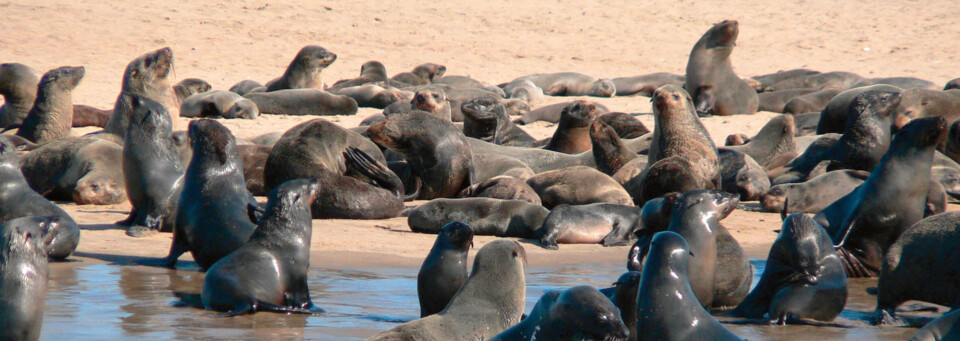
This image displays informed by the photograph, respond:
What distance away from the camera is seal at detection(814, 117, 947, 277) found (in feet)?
20.3

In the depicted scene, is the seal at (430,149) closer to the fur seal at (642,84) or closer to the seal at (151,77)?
the seal at (151,77)

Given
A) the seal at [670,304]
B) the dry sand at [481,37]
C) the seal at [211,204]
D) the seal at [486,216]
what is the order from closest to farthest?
1. the seal at [670,304]
2. the seal at [211,204]
3. the seal at [486,216]
4. the dry sand at [481,37]

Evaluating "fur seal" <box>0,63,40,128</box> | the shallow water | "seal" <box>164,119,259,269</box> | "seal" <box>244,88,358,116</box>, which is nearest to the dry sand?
"seal" <box>244,88,358,116</box>

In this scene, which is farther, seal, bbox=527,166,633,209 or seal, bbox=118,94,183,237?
seal, bbox=527,166,633,209

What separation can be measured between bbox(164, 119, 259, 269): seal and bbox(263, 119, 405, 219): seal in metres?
1.52

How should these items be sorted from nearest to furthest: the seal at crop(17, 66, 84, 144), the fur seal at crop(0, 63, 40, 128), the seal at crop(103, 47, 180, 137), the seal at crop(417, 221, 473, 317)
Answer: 1. the seal at crop(417, 221, 473, 317)
2. the seal at crop(103, 47, 180, 137)
3. the seal at crop(17, 66, 84, 144)
4. the fur seal at crop(0, 63, 40, 128)

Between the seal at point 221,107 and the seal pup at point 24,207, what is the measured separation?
280 inches

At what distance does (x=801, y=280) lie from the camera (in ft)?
16.7

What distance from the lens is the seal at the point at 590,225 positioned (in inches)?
298

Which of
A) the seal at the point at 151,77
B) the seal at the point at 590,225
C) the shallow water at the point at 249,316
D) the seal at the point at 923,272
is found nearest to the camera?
the shallow water at the point at 249,316

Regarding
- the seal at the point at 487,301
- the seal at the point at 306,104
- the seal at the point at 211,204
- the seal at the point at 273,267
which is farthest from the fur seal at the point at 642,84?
the seal at the point at 487,301

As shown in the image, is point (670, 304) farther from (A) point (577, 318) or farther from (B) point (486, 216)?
(B) point (486, 216)

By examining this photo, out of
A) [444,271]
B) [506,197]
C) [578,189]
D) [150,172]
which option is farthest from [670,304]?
[578,189]

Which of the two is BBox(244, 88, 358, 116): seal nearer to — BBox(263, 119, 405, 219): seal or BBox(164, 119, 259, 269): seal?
BBox(263, 119, 405, 219): seal
